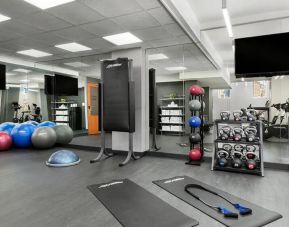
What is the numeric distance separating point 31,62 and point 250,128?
694cm

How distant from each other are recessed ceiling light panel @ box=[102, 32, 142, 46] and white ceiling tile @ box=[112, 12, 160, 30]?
464mm

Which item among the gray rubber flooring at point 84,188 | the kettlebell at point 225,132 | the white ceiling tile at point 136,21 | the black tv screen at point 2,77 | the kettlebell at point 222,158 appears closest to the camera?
the gray rubber flooring at point 84,188

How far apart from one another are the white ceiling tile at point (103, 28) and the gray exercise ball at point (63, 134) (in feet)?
10.4

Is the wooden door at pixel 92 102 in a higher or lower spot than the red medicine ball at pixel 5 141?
higher

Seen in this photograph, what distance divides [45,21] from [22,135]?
343 cm

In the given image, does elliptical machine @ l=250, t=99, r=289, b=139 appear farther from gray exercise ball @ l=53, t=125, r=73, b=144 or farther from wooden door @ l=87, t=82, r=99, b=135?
gray exercise ball @ l=53, t=125, r=73, b=144

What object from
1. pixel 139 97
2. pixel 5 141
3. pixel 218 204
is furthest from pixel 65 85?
pixel 218 204

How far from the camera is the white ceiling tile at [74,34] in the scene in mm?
4254

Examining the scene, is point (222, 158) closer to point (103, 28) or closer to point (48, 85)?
point (103, 28)

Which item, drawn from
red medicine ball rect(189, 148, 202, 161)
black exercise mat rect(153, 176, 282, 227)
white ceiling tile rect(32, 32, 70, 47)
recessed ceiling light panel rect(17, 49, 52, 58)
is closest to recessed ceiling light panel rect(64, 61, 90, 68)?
recessed ceiling light panel rect(17, 49, 52, 58)

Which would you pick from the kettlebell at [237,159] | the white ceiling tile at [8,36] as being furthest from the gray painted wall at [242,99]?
the white ceiling tile at [8,36]

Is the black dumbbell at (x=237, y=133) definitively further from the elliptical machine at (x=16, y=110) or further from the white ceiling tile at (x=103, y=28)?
the elliptical machine at (x=16, y=110)

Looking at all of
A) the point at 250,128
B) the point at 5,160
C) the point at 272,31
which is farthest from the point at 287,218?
the point at 5,160

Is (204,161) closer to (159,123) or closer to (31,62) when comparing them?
(159,123)
